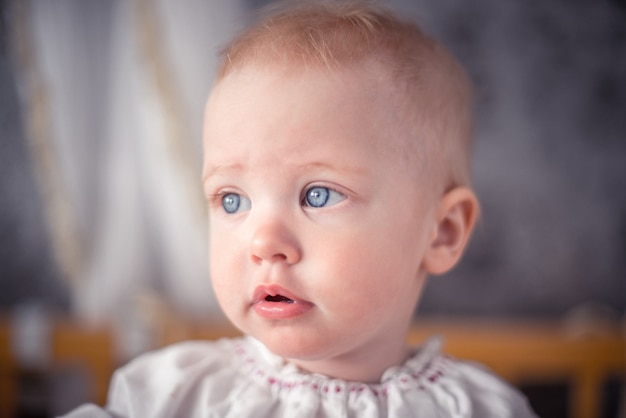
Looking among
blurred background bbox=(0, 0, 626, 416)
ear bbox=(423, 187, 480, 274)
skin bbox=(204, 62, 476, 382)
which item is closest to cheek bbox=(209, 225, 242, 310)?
skin bbox=(204, 62, 476, 382)

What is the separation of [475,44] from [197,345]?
1.23 metres

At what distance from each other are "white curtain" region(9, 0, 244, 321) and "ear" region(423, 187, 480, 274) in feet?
3.30

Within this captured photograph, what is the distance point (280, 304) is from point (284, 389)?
112 mm

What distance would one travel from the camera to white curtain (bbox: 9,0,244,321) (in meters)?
1.59

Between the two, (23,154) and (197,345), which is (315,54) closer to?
(197,345)

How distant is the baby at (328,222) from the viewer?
57 cm

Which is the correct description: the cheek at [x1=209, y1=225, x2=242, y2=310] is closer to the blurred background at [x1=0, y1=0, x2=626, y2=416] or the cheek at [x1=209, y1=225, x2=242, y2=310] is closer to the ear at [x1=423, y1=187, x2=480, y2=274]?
the ear at [x1=423, y1=187, x2=480, y2=274]

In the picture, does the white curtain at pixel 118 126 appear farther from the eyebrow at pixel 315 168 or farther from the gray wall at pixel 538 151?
the eyebrow at pixel 315 168

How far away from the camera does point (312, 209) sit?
575 millimetres

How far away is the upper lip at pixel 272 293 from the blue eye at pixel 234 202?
0.29 feet

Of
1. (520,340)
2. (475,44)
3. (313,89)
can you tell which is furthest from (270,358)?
(475,44)

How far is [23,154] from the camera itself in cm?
164

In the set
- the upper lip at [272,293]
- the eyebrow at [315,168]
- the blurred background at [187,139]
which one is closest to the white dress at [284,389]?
the upper lip at [272,293]

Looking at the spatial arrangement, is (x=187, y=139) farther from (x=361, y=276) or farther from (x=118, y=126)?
(x=361, y=276)
